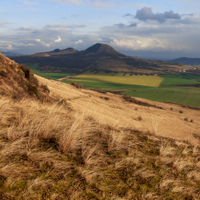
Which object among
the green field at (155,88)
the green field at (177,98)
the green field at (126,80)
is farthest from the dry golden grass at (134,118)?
the green field at (126,80)

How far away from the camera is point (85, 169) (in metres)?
2.74

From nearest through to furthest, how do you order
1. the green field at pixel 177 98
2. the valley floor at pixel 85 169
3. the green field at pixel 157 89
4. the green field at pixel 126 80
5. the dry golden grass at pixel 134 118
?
1. the valley floor at pixel 85 169
2. the dry golden grass at pixel 134 118
3. the green field at pixel 177 98
4. the green field at pixel 157 89
5. the green field at pixel 126 80

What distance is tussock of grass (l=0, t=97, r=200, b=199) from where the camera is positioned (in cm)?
224

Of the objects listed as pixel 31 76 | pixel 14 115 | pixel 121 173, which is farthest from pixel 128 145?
pixel 31 76

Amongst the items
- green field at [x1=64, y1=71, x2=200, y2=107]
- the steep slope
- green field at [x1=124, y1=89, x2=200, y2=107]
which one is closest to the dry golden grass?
the steep slope

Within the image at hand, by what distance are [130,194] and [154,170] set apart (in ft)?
3.33

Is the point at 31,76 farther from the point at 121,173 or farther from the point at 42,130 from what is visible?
the point at 121,173

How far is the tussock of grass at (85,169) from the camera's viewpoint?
224 centimetres

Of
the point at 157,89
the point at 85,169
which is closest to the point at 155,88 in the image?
the point at 157,89

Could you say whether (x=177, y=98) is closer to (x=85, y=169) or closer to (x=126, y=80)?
(x=126, y=80)

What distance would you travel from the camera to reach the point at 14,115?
4.80 meters

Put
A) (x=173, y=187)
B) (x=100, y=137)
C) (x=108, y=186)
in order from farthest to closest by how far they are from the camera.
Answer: (x=100, y=137), (x=173, y=187), (x=108, y=186)

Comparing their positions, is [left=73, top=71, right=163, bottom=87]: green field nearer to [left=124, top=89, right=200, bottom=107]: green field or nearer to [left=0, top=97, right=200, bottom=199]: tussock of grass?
[left=124, top=89, right=200, bottom=107]: green field

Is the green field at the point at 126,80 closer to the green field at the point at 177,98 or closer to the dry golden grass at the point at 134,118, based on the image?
the green field at the point at 177,98
